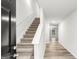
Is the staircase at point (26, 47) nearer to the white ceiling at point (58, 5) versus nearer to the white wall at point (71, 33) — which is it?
the white ceiling at point (58, 5)

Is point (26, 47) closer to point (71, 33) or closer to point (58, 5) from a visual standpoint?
Answer: point (58, 5)

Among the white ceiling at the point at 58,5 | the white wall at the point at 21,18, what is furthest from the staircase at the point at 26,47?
the white ceiling at the point at 58,5

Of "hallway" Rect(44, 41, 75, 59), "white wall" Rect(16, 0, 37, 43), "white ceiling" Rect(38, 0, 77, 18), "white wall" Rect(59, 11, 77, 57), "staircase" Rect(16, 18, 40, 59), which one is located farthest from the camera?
"hallway" Rect(44, 41, 75, 59)

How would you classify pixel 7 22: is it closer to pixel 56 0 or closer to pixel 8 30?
pixel 8 30

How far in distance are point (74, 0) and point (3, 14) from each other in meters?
3.50

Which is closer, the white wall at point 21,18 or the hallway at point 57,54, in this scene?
the white wall at point 21,18

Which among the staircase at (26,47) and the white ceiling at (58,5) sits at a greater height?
the white ceiling at (58,5)

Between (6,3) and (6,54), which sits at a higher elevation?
(6,3)

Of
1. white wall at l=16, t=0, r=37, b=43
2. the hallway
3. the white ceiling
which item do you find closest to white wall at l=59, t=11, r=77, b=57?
the hallway

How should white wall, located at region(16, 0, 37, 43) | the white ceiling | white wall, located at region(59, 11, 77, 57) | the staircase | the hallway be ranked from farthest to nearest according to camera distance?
the hallway
white wall, located at region(59, 11, 77, 57)
white wall, located at region(16, 0, 37, 43)
the white ceiling
the staircase

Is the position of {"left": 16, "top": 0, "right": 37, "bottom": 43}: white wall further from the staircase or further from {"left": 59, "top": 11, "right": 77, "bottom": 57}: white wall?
{"left": 59, "top": 11, "right": 77, "bottom": 57}: white wall

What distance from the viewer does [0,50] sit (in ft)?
4.91

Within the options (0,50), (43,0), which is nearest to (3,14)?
(0,50)

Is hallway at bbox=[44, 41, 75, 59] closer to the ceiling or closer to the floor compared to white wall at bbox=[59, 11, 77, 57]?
closer to the floor
